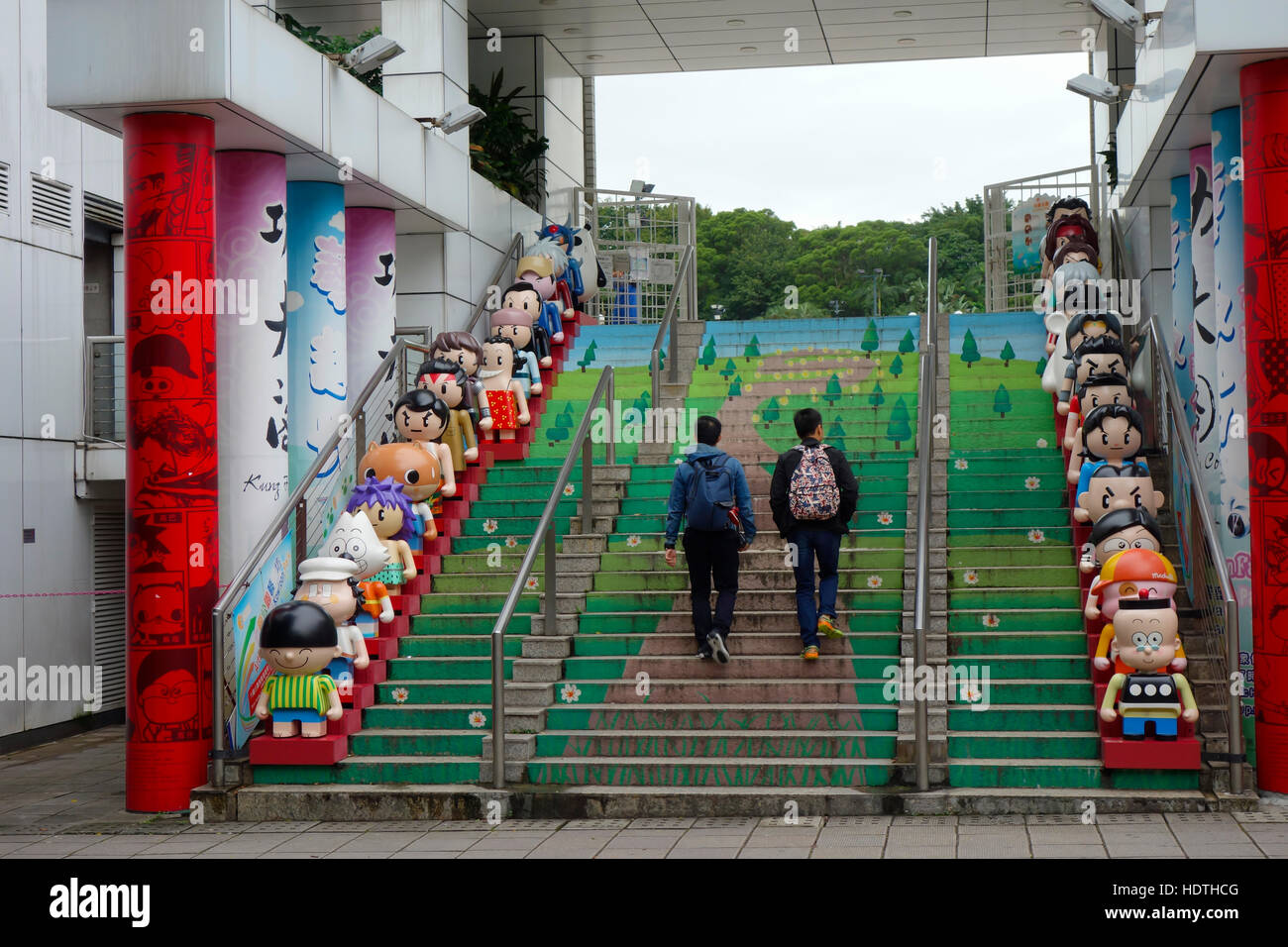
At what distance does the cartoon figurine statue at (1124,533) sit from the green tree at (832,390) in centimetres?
440

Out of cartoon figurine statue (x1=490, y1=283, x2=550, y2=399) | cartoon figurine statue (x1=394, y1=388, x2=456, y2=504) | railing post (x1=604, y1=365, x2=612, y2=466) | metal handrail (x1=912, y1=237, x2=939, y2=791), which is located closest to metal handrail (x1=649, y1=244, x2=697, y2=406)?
railing post (x1=604, y1=365, x2=612, y2=466)

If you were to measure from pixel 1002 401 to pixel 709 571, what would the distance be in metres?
4.50

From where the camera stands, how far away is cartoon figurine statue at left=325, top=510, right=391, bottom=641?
383 inches

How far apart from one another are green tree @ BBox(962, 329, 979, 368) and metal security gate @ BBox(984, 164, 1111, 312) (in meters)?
4.05

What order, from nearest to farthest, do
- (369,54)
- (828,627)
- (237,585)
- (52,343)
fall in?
(237,585)
(828,627)
(369,54)
(52,343)

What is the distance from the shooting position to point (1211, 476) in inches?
400

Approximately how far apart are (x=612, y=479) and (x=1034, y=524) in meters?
3.35

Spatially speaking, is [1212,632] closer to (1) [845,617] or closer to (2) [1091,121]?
→ (1) [845,617]

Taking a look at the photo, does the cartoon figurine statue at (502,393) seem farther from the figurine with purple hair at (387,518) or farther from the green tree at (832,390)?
the green tree at (832,390)

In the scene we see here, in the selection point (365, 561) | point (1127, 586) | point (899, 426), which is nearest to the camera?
point (1127, 586)

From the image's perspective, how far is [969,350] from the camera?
A: 14.2 metres

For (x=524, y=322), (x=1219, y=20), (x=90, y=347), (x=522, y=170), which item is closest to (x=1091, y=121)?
(x=522, y=170)

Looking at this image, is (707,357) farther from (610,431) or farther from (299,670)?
(299,670)

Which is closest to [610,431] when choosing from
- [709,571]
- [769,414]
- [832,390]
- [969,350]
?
[769,414]
